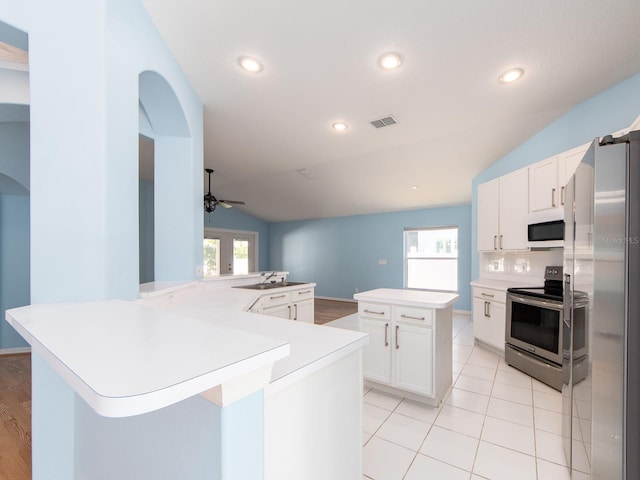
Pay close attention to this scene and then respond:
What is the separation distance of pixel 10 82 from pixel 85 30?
1.25 meters

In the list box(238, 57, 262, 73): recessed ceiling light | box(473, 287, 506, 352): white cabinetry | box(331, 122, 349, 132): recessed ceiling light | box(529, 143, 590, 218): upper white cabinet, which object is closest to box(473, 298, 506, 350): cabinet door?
box(473, 287, 506, 352): white cabinetry

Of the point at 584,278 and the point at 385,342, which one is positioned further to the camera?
the point at 385,342

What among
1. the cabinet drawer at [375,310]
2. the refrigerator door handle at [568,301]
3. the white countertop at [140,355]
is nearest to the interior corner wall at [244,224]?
the cabinet drawer at [375,310]

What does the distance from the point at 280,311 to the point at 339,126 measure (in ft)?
7.23

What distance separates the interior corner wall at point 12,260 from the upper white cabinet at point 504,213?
6.26 m

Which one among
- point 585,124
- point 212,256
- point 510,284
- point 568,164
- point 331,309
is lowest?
point 331,309

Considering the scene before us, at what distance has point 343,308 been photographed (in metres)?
6.56

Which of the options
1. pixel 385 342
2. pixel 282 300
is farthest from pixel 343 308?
pixel 385 342

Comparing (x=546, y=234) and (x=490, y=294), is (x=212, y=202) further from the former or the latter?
(x=546, y=234)

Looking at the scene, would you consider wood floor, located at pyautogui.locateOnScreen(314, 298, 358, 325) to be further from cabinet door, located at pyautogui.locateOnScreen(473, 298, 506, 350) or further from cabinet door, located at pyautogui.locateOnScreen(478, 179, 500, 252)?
cabinet door, located at pyautogui.locateOnScreen(478, 179, 500, 252)

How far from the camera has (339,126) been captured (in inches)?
123

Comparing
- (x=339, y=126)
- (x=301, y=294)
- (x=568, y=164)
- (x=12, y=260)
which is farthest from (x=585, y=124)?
(x=12, y=260)

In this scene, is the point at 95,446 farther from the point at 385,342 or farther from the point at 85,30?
the point at 385,342

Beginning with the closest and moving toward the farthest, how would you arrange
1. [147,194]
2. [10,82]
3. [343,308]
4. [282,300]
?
[10,82]
[282,300]
[147,194]
[343,308]
